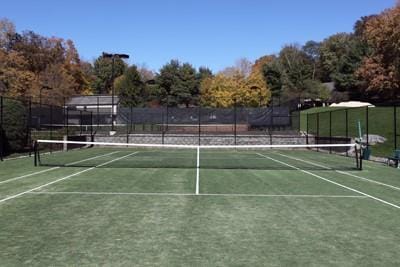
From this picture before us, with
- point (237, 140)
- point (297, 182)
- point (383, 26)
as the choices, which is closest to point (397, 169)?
point (297, 182)

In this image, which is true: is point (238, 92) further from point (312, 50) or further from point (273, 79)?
point (312, 50)

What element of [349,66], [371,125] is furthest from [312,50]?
[371,125]

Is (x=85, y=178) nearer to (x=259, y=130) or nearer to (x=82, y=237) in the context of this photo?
(x=82, y=237)

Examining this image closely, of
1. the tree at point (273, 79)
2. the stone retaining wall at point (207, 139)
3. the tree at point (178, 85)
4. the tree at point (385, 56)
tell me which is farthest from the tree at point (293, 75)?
the stone retaining wall at point (207, 139)

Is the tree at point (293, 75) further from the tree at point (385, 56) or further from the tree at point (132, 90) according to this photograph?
the tree at point (132, 90)

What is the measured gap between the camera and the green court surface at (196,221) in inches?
252

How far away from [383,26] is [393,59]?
13.4ft

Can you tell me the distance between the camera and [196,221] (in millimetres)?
8766

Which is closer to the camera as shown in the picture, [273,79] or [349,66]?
[349,66]

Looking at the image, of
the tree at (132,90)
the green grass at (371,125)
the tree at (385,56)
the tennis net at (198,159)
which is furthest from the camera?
the tree at (132,90)

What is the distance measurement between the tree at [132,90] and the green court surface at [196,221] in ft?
239

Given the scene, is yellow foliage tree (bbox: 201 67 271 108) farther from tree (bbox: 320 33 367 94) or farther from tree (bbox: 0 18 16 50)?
tree (bbox: 0 18 16 50)

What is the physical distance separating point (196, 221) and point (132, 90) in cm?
8236

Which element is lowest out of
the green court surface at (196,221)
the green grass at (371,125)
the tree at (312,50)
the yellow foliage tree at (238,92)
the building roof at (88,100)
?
the green court surface at (196,221)
